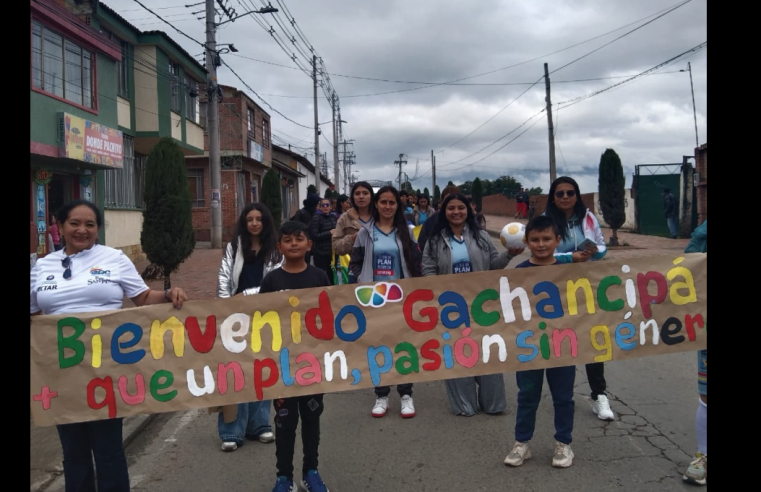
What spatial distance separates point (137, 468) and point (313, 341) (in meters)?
1.68

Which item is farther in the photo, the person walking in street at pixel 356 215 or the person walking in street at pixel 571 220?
the person walking in street at pixel 356 215

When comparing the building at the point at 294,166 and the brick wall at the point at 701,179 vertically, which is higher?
the building at the point at 294,166

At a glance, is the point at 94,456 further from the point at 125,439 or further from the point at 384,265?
the point at 384,265

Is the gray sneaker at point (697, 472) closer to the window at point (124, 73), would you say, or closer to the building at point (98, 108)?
the building at point (98, 108)

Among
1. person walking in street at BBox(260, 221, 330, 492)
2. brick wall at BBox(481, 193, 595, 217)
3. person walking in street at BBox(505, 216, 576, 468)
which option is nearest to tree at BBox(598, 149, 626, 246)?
brick wall at BBox(481, 193, 595, 217)

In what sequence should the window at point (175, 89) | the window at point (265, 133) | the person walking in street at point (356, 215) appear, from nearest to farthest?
the person walking in street at point (356, 215) → the window at point (175, 89) → the window at point (265, 133)

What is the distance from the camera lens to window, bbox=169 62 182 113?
69.3 feet

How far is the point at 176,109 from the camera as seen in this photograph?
21.6 metres

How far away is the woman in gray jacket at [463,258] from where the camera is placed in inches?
193

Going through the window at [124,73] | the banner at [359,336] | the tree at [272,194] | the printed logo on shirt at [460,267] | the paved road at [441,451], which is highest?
the window at [124,73]

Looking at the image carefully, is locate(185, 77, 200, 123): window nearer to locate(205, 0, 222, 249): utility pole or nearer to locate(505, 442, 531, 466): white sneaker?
locate(205, 0, 222, 249): utility pole

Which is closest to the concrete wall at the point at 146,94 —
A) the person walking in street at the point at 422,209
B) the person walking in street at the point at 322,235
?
the person walking in street at the point at 422,209

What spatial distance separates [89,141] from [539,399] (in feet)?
46.0

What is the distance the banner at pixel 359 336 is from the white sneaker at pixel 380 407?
1.42 m
